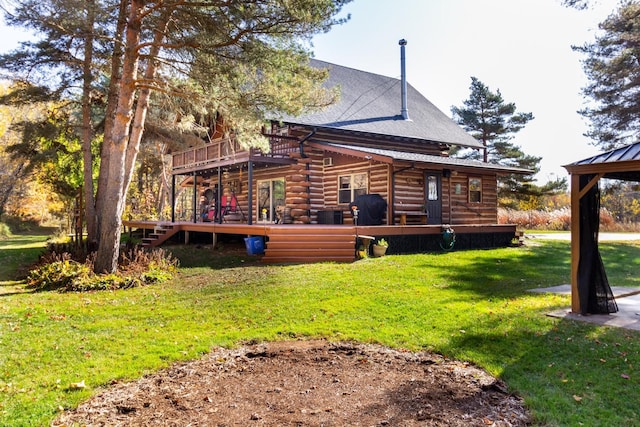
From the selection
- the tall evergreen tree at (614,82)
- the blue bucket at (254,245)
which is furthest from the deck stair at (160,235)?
the tall evergreen tree at (614,82)

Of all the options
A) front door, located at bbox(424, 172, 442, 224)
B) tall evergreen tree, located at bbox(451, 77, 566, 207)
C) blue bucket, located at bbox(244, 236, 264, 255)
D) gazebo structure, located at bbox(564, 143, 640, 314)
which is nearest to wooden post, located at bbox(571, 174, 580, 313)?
gazebo structure, located at bbox(564, 143, 640, 314)

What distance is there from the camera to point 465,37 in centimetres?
1232

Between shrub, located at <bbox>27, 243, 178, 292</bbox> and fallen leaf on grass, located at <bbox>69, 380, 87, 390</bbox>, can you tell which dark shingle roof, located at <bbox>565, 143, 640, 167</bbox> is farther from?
shrub, located at <bbox>27, 243, 178, 292</bbox>

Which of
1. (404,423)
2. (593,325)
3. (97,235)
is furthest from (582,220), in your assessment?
(97,235)

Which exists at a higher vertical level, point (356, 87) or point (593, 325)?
point (356, 87)

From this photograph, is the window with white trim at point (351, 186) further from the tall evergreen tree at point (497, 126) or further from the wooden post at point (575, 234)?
the tall evergreen tree at point (497, 126)

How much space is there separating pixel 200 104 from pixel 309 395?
7.86 metres

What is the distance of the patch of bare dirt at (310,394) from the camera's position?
121 inches

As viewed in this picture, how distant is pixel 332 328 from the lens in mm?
5312

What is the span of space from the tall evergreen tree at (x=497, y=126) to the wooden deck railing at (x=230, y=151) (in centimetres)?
1731

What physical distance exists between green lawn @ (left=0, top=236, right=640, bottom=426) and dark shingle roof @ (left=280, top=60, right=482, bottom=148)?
9058 mm

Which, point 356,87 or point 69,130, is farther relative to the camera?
point 356,87

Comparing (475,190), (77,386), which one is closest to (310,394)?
(77,386)

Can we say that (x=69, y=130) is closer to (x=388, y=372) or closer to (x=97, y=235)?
(x=97, y=235)
